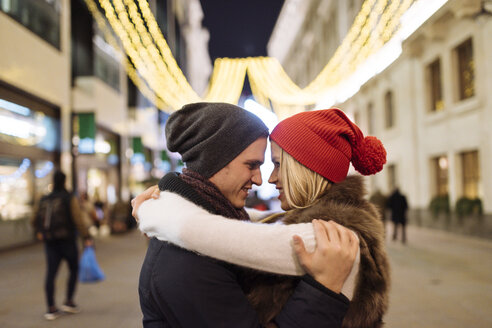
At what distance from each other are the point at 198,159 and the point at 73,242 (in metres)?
5.62

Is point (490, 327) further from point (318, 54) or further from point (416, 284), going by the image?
point (318, 54)

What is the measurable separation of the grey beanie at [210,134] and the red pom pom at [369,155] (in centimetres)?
42

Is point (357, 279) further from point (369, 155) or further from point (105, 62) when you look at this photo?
point (105, 62)

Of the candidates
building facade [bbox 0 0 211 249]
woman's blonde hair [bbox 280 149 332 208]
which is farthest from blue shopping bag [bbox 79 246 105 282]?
woman's blonde hair [bbox 280 149 332 208]

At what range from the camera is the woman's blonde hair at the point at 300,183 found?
5.51 feet

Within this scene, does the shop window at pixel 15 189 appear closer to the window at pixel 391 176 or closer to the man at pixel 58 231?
the man at pixel 58 231

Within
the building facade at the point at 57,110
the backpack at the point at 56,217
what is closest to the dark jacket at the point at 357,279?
the backpack at the point at 56,217

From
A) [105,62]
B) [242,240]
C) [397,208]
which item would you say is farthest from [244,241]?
[105,62]

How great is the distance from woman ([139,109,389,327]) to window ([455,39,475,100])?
50.1 ft

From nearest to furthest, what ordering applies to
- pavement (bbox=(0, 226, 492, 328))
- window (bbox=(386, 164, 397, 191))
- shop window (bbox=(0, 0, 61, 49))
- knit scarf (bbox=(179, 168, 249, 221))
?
knit scarf (bbox=(179, 168, 249, 221))
pavement (bbox=(0, 226, 492, 328))
shop window (bbox=(0, 0, 61, 49))
window (bbox=(386, 164, 397, 191))

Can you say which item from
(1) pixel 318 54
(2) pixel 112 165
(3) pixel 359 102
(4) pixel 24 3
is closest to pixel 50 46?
(4) pixel 24 3

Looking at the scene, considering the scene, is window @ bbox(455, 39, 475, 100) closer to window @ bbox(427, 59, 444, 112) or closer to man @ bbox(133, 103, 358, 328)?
window @ bbox(427, 59, 444, 112)

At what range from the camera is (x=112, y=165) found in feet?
73.2

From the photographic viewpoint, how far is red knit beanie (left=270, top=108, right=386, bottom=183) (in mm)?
1644
